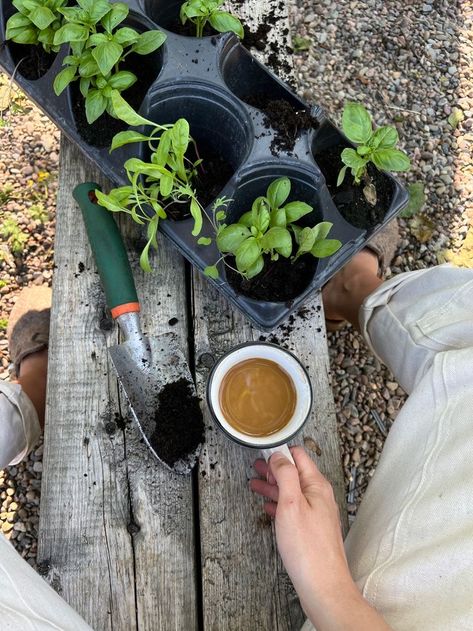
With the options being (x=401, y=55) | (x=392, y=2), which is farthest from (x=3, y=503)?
(x=392, y=2)

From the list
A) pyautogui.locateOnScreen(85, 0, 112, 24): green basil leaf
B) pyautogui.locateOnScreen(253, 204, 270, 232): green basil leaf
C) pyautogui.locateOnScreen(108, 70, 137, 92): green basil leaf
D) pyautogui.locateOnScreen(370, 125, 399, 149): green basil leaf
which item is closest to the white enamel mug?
pyautogui.locateOnScreen(253, 204, 270, 232): green basil leaf

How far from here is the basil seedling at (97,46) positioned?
38.8 inches

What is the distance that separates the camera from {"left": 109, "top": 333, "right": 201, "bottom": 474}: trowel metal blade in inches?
42.3

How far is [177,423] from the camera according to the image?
107 centimetres

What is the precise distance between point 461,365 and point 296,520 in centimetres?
42

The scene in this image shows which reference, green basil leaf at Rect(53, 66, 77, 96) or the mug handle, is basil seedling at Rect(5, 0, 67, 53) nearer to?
green basil leaf at Rect(53, 66, 77, 96)

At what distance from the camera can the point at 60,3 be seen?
1052mm

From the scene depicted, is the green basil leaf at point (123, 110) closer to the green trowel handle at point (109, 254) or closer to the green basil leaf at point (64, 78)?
the green basil leaf at point (64, 78)

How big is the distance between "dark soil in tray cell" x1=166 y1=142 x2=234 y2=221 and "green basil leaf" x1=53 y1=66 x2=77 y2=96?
27cm

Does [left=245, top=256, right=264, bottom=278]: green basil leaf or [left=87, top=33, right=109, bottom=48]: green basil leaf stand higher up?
[left=87, top=33, right=109, bottom=48]: green basil leaf

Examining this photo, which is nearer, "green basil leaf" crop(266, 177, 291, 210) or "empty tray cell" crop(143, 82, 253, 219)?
"green basil leaf" crop(266, 177, 291, 210)

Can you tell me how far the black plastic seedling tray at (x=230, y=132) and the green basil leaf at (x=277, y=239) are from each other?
0.44 ft

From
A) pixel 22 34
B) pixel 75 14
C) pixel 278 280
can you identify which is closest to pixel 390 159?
pixel 278 280

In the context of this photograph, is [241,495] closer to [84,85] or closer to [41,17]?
[84,85]
